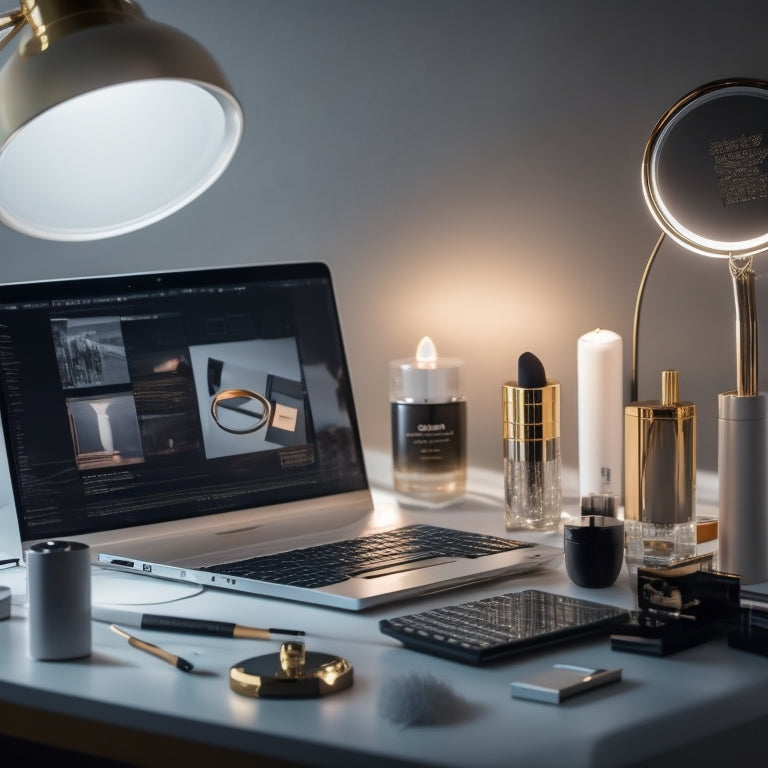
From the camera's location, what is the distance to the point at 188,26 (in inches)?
63.8

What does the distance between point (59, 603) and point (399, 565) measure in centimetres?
34

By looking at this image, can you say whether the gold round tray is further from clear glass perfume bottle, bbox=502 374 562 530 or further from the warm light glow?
the warm light glow

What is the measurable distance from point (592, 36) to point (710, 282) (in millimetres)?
327

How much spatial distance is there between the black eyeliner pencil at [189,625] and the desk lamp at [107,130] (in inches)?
13.7

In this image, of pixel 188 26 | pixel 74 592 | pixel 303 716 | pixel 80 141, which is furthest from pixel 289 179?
pixel 303 716

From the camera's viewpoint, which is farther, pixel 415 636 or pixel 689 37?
pixel 689 37

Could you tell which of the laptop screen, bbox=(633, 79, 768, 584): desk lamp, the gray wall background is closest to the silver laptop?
the laptop screen

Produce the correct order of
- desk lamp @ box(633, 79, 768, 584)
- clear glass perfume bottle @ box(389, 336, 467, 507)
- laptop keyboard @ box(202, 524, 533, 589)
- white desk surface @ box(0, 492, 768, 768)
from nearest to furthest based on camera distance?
white desk surface @ box(0, 492, 768, 768)
laptop keyboard @ box(202, 524, 533, 589)
desk lamp @ box(633, 79, 768, 584)
clear glass perfume bottle @ box(389, 336, 467, 507)

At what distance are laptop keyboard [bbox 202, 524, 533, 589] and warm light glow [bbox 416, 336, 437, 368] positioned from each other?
0.28 m

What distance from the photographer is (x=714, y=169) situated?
120 cm

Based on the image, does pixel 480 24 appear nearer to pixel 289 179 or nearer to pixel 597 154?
pixel 597 154

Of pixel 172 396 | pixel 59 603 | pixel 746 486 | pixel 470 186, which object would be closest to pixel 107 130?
pixel 172 396

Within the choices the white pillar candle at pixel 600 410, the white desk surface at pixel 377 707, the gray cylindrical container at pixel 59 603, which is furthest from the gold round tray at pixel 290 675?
the white pillar candle at pixel 600 410

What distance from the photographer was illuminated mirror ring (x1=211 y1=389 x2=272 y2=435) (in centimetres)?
129
